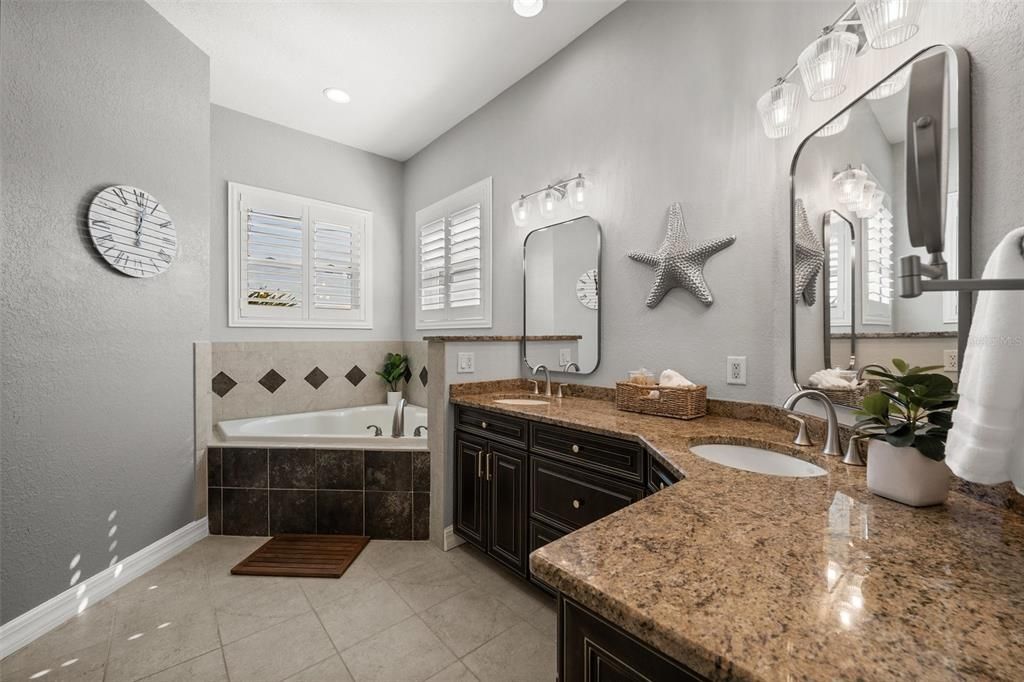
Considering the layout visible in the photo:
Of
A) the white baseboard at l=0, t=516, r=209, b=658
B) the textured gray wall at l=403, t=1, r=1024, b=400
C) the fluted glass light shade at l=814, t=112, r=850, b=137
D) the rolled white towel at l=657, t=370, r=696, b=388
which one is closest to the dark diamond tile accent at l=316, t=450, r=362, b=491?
the white baseboard at l=0, t=516, r=209, b=658

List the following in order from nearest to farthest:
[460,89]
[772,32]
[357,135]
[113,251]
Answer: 1. [772,32]
2. [113,251]
3. [460,89]
4. [357,135]

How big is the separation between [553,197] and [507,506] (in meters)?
1.80

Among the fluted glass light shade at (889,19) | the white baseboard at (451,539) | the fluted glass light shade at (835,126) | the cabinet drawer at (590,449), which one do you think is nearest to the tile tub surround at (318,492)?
the white baseboard at (451,539)

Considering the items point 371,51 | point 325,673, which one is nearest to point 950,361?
point 325,673

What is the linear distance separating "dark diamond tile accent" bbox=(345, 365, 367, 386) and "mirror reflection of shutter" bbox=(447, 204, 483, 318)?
1.06 meters

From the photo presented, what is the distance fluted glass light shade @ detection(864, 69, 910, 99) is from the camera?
3.77 ft

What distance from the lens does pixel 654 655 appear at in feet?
1.92

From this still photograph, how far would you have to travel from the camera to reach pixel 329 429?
342cm

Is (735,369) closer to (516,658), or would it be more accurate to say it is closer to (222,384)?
(516,658)

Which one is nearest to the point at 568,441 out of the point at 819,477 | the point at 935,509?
the point at 819,477

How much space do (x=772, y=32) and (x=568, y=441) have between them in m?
1.90

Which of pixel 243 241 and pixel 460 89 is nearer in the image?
pixel 460 89

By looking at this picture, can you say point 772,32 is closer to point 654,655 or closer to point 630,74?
point 630,74

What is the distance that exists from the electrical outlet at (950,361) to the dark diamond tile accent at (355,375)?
3706mm
